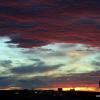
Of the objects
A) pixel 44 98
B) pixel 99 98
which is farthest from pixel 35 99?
pixel 99 98

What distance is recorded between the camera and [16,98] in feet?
326

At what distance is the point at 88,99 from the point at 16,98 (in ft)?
60.0

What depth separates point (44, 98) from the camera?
103 meters

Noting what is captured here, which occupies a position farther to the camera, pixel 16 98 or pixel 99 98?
pixel 99 98

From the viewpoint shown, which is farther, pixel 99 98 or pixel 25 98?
pixel 99 98

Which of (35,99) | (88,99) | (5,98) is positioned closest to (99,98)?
(88,99)

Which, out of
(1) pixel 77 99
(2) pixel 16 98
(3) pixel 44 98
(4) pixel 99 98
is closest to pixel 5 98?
(2) pixel 16 98

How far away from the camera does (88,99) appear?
4131 inches

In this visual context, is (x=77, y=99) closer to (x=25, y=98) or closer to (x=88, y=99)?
(x=88, y=99)

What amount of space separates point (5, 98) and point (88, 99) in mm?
20813

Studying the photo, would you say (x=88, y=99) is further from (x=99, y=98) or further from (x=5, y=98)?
(x=5, y=98)

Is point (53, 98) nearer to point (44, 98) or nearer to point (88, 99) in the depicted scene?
point (44, 98)

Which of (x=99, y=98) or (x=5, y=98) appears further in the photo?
(x=99, y=98)

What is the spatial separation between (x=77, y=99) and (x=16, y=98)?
14.8 metres
